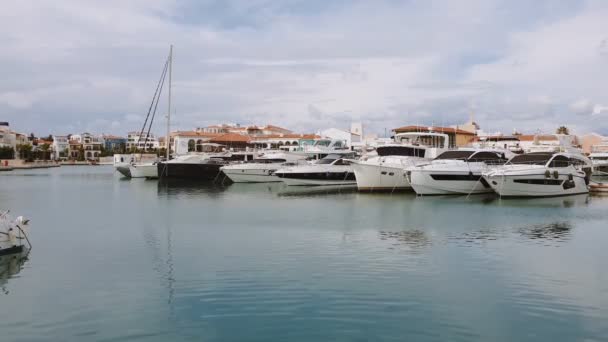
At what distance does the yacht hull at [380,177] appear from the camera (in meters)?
33.7

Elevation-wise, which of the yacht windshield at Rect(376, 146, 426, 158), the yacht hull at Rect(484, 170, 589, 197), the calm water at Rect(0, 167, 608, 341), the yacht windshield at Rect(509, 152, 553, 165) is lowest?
the calm water at Rect(0, 167, 608, 341)

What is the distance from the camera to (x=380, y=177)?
33.9 m

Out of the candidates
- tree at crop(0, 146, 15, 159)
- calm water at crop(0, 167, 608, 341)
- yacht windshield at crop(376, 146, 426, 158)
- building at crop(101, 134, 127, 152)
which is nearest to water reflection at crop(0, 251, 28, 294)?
calm water at crop(0, 167, 608, 341)

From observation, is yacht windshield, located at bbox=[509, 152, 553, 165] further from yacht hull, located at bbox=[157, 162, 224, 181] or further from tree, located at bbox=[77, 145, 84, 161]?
tree, located at bbox=[77, 145, 84, 161]

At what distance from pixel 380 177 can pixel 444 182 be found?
4.39 metres

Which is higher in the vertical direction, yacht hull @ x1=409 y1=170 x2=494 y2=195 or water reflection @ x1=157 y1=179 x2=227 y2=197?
yacht hull @ x1=409 y1=170 x2=494 y2=195

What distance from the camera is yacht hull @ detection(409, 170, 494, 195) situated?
30.8m

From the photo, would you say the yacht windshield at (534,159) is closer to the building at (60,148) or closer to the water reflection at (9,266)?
the water reflection at (9,266)

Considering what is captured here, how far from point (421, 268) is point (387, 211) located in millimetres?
12040

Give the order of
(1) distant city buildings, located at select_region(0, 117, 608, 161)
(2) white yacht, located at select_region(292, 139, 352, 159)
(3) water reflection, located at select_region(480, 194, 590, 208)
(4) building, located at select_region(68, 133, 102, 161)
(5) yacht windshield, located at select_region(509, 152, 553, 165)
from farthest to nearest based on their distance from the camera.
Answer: (4) building, located at select_region(68, 133, 102, 161)
(1) distant city buildings, located at select_region(0, 117, 608, 161)
(2) white yacht, located at select_region(292, 139, 352, 159)
(5) yacht windshield, located at select_region(509, 152, 553, 165)
(3) water reflection, located at select_region(480, 194, 590, 208)

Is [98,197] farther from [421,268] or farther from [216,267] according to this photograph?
[421,268]

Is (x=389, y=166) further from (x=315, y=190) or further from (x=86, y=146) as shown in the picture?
(x=86, y=146)

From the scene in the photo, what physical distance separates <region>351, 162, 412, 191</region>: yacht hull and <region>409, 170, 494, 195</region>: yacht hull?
241 centimetres

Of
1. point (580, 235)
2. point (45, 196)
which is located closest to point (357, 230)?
point (580, 235)
